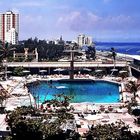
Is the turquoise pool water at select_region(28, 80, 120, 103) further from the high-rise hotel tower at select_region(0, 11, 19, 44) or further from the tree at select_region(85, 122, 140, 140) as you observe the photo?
the high-rise hotel tower at select_region(0, 11, 19, 44)

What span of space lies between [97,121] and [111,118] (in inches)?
90.1

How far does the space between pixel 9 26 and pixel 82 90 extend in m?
102

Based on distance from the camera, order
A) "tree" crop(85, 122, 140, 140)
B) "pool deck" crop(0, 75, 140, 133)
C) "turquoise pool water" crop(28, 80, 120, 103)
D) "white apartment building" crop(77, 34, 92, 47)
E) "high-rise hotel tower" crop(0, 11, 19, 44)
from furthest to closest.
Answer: "white apartment building" crop(77, 34, 92, 47) < "high-rise hotel tower" crop(0, 11, 19, 44) < "turquoise pool water" crop(28, 80, 120, 103) < "pool deck" crop(0, 75, 140, 133) < "tree" crop(85, 122, 140, 140)

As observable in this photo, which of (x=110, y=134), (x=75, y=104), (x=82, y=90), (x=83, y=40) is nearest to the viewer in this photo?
(x=110, y=134)

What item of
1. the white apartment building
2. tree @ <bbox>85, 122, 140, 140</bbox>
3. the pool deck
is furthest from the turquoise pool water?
the white apartment building

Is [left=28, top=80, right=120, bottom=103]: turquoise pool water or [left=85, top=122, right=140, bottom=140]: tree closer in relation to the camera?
[left=85, top=122, right=140, bottom=140]: tree

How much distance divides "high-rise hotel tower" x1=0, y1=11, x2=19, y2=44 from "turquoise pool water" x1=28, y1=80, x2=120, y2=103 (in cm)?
8239

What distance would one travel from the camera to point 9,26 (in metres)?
154

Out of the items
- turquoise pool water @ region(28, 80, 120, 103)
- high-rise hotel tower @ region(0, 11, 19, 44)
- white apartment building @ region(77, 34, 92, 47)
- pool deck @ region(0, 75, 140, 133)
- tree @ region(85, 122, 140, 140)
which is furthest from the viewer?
white apartment building @ region(77, 34, 92, 47)

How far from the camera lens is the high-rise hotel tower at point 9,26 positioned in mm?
143500

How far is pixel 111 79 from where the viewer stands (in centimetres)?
6456

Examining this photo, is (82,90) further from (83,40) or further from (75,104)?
(83,40)

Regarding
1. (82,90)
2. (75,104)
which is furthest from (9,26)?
(75,104)

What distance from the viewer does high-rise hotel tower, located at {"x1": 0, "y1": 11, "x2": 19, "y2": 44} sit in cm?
14350
